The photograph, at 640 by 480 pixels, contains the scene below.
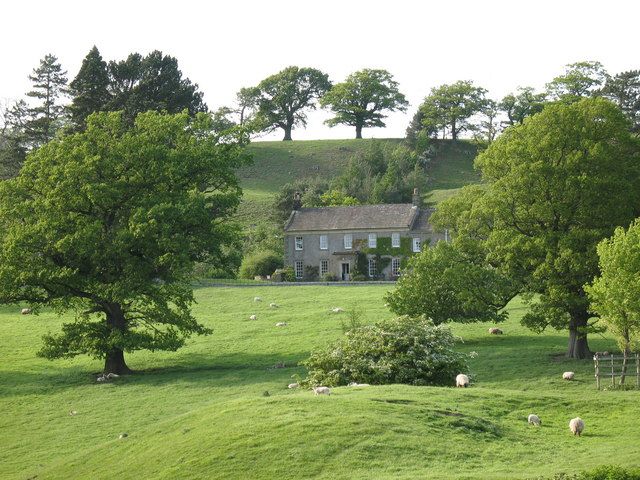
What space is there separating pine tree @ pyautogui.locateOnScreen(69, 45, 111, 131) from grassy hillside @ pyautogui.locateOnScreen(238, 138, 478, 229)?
31.2m

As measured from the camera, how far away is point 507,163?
46375 mm

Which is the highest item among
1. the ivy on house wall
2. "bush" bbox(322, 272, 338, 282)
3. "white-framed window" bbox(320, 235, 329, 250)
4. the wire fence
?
"white-framed window" bbox(320, 235, 329, 250)

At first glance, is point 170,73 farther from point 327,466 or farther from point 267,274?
point 327,466

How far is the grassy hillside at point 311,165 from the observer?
13444 centimetres

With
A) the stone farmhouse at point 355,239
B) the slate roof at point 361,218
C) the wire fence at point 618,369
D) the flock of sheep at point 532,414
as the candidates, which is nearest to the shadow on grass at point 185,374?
the flock of sheep at point 532,414

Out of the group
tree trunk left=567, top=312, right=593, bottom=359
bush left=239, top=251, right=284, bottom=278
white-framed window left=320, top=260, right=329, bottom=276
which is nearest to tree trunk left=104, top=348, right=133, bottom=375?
tree trunk left=567, top=312, right=593, bottom=359

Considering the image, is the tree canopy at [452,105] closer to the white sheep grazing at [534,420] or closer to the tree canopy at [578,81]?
the tree canopy at [578,81]

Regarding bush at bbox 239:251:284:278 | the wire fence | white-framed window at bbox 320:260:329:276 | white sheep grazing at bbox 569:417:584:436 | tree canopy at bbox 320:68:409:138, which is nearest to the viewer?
white sheep grazing at bbox 569:417:584:436

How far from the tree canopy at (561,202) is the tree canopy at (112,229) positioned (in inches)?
577

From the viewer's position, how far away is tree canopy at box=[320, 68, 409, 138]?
532 feet

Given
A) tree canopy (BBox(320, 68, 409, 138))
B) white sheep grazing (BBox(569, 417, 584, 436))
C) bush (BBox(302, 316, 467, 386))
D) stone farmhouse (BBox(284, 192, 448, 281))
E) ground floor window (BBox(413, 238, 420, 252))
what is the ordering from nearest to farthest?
white sheep grazing (BBox(569, 417, 584, 436)), bush (BBox(302, 316, 467, 386)), ground floor window (BBox(413, 238, 420, 252)), stone farmhouse (BBox(284, 192, 448, 281)), tree canopy (BBox(320, 68, 409, 138))

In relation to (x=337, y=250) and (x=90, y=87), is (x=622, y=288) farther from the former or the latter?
(x=90, y=87)

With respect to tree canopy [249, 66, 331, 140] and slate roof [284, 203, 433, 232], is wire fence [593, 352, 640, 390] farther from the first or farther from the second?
tree canopy [249, 66, 331, 140]

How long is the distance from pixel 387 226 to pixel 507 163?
48.3m
